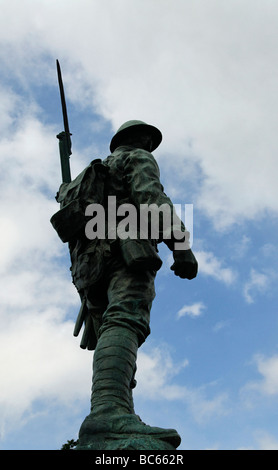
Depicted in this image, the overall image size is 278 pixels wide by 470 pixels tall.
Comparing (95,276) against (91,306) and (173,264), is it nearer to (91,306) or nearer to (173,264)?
(91,306)

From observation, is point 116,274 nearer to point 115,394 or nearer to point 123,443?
point 115,394

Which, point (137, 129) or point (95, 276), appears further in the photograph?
point (137, 129)

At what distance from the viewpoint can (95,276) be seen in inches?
191

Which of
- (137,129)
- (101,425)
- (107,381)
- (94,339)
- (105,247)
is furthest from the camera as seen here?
(137,129)

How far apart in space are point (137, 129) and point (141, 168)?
1034 mm

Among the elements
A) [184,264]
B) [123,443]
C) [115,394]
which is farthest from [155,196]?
[123,443]

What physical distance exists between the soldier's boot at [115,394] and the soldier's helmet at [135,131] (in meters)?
2.61

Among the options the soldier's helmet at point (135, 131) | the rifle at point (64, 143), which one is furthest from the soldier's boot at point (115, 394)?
the soldier's helmet at point (135, 131)

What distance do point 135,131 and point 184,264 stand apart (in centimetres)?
208

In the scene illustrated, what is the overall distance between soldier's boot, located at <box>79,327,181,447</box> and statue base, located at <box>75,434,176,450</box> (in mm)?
20

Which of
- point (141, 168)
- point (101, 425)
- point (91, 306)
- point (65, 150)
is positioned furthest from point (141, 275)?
point (65, 150)

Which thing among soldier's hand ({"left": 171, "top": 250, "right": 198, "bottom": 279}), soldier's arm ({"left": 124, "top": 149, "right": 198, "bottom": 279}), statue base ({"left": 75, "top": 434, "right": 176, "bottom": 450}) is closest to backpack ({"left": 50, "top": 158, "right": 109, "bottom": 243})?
soldier's arm ({"left": 124, "top": 149, "right": 198, "bottom": 279})

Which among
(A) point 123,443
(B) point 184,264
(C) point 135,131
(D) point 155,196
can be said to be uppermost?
(C) point 135,131

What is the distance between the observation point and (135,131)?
6043 mm
